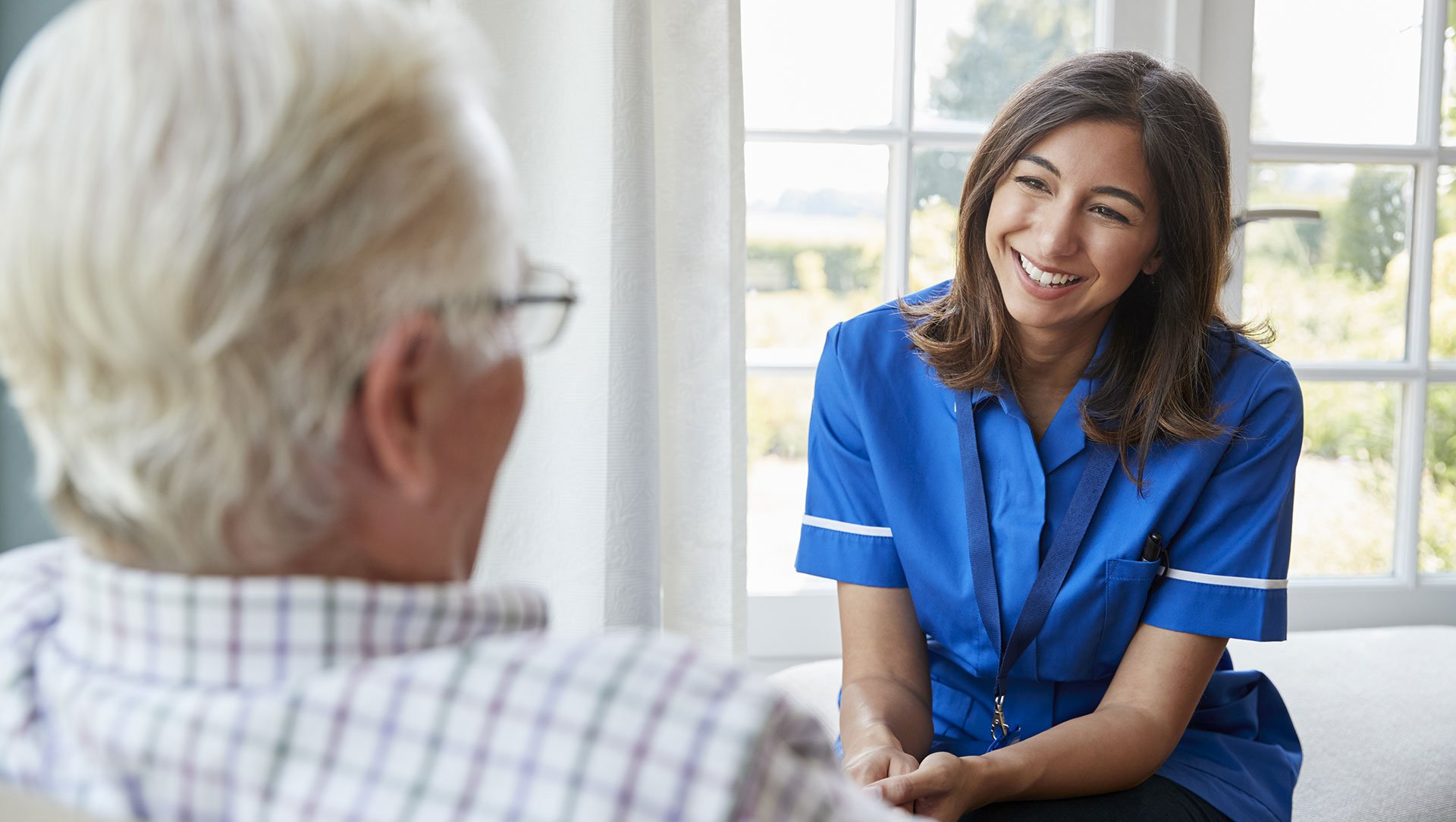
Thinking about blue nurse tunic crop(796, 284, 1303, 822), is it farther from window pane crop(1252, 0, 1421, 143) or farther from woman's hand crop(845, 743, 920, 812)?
window pane crop(1252, 0, 1421, 143)

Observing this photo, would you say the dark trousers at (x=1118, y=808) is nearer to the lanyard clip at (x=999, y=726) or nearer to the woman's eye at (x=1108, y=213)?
the lanyard clip at (x=999, y=726)

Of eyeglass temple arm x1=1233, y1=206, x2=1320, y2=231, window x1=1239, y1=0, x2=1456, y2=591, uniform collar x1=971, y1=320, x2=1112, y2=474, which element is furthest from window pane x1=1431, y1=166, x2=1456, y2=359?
uniform collar x1=971, y1=320, x2=1112, y2=474

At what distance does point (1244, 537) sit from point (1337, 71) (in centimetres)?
127

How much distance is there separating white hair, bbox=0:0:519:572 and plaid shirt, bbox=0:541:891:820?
0.05 meters

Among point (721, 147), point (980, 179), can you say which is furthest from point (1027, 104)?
point (721, 147)

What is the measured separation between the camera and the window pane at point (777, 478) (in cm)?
220

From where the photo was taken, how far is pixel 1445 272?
2.32 meters

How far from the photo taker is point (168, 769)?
0.61m

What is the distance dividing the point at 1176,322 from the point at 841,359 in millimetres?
440

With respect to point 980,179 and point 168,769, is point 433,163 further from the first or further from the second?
point 980,179

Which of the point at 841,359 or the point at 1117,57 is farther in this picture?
the point at 841,359

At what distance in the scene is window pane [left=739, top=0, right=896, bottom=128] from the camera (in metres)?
2.11

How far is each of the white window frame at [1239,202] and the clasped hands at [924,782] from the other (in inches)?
32.9

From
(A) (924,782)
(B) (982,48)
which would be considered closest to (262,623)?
(A) (924,782)
